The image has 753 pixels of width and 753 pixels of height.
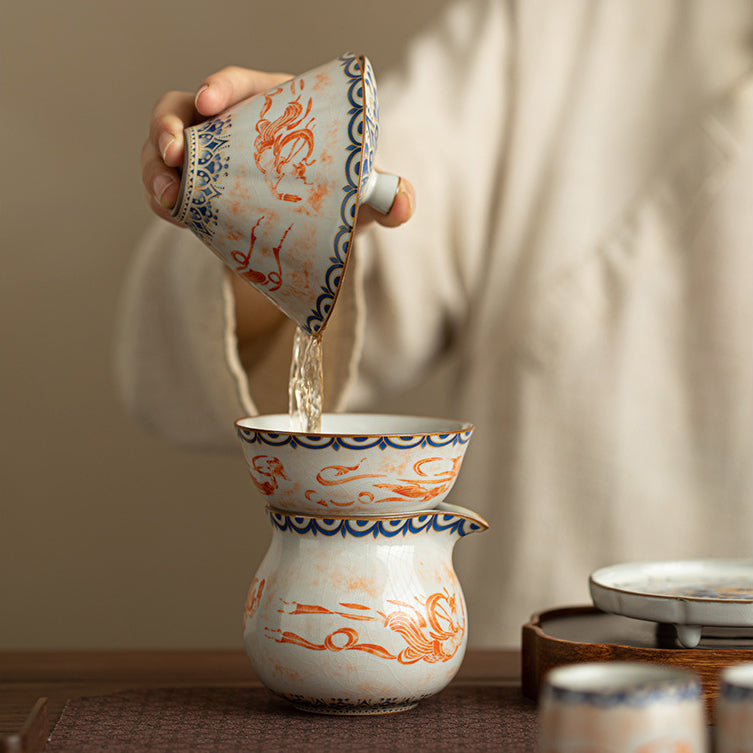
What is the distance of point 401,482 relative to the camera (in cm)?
57

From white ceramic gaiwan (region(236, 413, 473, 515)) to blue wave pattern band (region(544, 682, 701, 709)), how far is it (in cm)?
20

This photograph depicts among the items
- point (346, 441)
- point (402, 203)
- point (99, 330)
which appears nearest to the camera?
point (346, 441)

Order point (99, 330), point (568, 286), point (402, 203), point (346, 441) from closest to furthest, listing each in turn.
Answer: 1. point (346, 441)
2. point (402, 203)
3. point (568, 286)
4. point (99, 330)

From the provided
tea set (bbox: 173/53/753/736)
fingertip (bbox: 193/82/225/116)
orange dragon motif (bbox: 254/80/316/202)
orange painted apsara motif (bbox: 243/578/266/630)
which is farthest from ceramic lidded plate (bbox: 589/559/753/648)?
fingertip (bbox: 193/82/225/116)

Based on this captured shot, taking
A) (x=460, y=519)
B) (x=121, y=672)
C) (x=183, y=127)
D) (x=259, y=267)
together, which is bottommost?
(x=121, y=672)

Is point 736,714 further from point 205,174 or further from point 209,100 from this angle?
point 209,100

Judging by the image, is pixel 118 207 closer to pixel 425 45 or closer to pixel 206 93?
pixel 425 45

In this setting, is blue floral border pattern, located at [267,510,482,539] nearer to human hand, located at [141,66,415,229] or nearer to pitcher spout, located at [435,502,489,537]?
pitcher spout, located at [435,502,489,537]

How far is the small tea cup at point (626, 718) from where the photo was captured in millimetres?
Result: 381

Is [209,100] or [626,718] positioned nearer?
[626,718]

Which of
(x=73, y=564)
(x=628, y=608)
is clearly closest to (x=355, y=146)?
(x=628, y=608)

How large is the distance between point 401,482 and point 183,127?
0.31m

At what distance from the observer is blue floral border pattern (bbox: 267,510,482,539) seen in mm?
577

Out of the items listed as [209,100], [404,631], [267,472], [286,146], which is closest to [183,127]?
[209,100]
